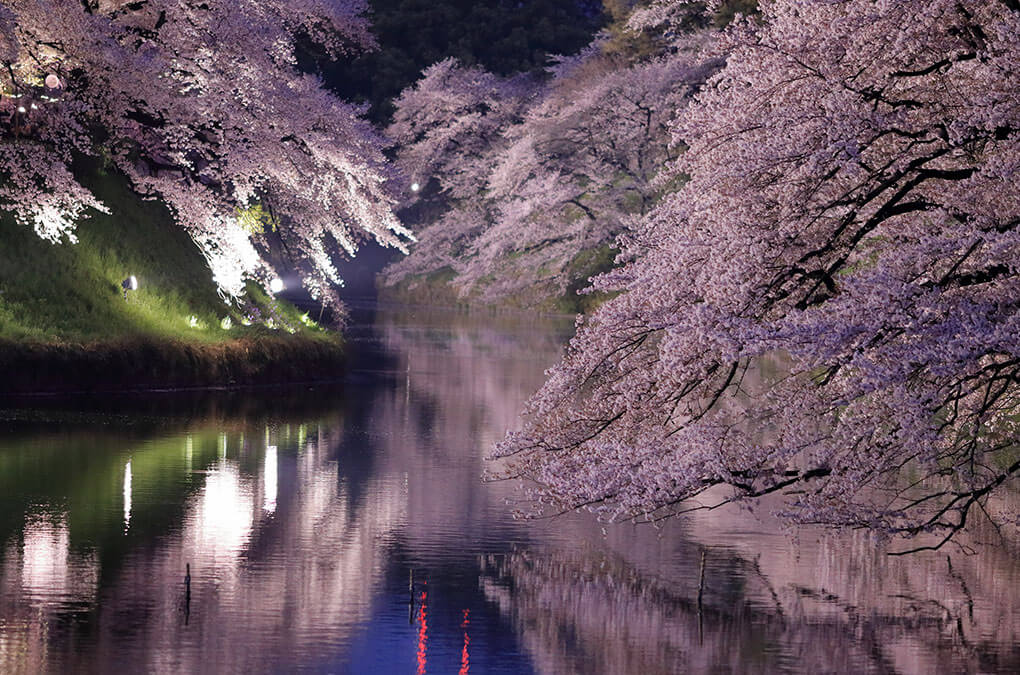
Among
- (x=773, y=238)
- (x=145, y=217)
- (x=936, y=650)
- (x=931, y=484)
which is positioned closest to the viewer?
(x=936, y=650)

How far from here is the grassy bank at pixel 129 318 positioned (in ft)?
87.6

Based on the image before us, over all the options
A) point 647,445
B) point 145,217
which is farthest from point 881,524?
point 145,217

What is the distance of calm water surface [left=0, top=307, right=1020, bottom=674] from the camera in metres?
11.5

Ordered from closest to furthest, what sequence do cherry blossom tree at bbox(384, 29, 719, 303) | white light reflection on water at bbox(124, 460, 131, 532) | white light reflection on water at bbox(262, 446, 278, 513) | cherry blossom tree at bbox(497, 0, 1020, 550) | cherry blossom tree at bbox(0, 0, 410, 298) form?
cherry blossom tree at bbox(497, 0, 1020, 550) < white light reflection on water at bbox(124, 460, 131, 532) < white light reflection on water at bbox(262, 446, 278, 513) < cherry blossom tree at bbox(0, 0, 410, 298) < cherry blossom tree at bbox(384, 29, 719, 303)

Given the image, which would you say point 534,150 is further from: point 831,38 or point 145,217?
point 831,38

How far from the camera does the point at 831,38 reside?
14.2 m

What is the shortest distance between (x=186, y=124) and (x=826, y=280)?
1775 centimetres

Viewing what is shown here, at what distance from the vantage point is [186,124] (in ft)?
95.1

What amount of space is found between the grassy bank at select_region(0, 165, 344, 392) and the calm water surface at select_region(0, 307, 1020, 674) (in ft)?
12.5

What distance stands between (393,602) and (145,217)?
21.5m

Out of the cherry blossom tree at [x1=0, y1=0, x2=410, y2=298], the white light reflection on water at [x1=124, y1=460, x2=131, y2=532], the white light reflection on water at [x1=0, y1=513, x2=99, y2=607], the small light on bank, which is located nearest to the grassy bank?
the small light on bank

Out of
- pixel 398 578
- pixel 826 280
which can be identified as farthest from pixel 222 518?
pixel 826 280

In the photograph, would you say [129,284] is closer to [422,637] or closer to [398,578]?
[398,578]

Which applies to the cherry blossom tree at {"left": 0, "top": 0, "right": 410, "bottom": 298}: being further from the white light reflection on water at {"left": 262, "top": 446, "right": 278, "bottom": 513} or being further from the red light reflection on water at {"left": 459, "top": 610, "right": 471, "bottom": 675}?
the red light reflection on water at {"left": 459, "top": 610, "right": 471, "bottom": 675}
